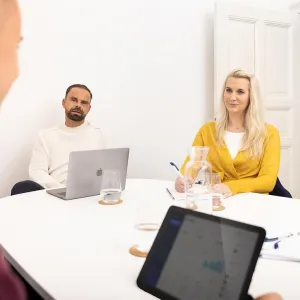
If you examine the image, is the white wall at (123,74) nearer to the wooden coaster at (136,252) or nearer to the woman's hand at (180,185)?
the woman's hand at (180,185)

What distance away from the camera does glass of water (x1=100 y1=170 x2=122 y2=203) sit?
1506 millimetres

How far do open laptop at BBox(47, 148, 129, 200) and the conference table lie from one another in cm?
5

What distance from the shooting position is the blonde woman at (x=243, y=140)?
2031 mm

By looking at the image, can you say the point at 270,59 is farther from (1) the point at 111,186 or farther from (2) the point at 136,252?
(2) the point at 136,252

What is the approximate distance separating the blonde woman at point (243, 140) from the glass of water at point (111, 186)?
640 millimetres

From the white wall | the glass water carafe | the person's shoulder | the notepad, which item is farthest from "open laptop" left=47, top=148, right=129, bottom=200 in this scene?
the white wall

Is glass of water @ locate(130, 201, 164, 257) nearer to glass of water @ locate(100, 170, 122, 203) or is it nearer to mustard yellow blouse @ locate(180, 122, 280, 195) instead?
glass of water @ locate(100, 170, 122, 203)

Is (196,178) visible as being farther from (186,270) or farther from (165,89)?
(165,89)

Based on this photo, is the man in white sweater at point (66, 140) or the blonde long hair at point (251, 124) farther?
the man in white sweater at point (66, 140)

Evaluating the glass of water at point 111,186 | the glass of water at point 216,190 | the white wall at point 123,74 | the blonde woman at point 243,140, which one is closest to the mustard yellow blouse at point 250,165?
the blonde woman at point 243,140

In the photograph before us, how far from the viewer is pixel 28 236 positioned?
3.77 ft

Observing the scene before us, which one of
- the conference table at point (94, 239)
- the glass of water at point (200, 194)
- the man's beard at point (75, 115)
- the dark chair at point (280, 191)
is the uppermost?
the man's beard at point (75, 115)

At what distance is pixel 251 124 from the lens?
2.22m

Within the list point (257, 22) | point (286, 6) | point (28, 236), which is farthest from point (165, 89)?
point (28, 236)
